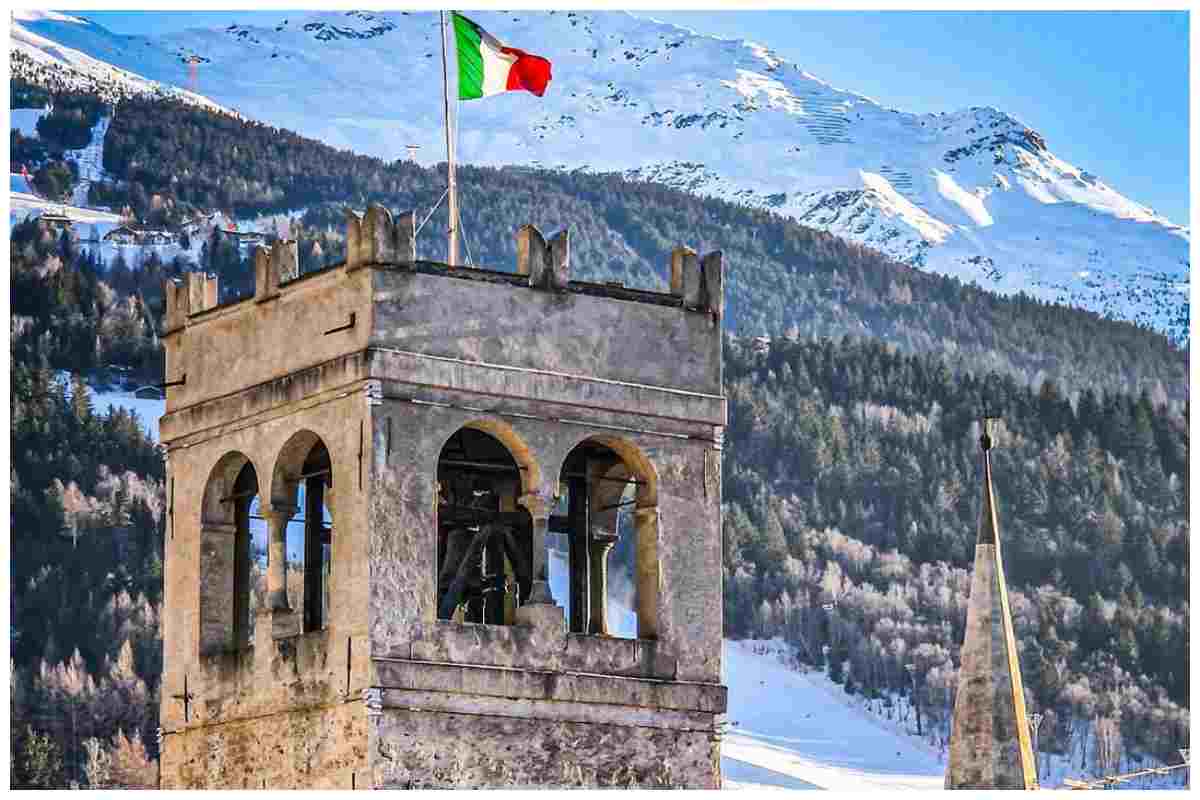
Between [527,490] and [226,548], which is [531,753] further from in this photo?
[226,548]

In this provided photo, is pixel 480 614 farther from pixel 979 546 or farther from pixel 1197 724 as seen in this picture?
pixel 1197 724

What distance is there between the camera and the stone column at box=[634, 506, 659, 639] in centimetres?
6825

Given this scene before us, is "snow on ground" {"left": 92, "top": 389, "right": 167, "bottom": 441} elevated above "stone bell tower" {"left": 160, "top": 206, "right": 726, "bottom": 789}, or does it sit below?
above

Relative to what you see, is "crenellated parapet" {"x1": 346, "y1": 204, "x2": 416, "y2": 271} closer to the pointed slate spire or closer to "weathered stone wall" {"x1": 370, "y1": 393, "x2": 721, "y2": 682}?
"weathered stone wall" {"x1": 370, "y1": 393, "x2": 721, "y2": 682}

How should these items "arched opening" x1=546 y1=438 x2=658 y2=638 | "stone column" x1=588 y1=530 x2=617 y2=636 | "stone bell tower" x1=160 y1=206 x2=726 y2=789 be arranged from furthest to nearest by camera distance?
"stone column" x1=588 y1=530 x2=617 y2=636, "arched opening" x1=546 y1=438 x2=658 y2=638, "stone bell tower" x1=160 y1=206 x2=726 y2=789

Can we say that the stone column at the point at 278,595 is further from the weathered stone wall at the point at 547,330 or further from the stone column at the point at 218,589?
the weathered stone wall at the point at 547,330

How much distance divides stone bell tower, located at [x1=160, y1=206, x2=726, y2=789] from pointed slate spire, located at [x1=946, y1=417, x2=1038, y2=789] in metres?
15.8

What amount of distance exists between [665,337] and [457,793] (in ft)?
29.1

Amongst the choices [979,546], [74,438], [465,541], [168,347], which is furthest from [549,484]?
[74,438]

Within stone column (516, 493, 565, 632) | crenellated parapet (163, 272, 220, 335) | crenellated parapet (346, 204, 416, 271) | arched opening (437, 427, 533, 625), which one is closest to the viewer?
stone column (516, 493, 565, 632)

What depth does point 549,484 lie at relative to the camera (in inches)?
2662

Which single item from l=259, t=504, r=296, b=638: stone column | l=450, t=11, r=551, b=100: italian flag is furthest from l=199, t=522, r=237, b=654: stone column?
l=450, t=11, r=551, b=100: italian flag

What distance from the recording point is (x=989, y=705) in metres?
85.5

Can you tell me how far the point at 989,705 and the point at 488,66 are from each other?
711 inches
